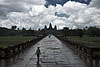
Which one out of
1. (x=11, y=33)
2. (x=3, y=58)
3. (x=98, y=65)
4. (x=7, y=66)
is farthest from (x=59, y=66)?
(x=11, y=33)

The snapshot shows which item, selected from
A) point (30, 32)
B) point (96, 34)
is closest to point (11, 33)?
point (30, 32)

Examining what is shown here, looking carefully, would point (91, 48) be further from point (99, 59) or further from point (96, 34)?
point (96, 34)

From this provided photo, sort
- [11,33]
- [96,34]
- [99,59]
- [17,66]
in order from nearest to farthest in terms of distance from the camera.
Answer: [17,66] < [99,59] < [96,34] < [11,33]

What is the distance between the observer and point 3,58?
13.5m

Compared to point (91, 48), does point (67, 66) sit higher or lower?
lower

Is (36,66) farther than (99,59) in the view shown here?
No

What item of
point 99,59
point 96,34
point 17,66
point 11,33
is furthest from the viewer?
point 11,33

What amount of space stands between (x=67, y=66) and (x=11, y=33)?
6585 inches

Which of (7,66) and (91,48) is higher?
(91,48)

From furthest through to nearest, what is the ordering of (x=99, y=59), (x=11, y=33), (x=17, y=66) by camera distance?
(x=11, y=33) < (x=99, y=59) < (x=17, y=66)

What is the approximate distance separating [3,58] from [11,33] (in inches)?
6425

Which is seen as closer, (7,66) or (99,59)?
(7,66)

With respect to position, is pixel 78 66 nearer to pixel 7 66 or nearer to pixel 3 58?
pixel 7 66

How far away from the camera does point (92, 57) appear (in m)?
13.5
